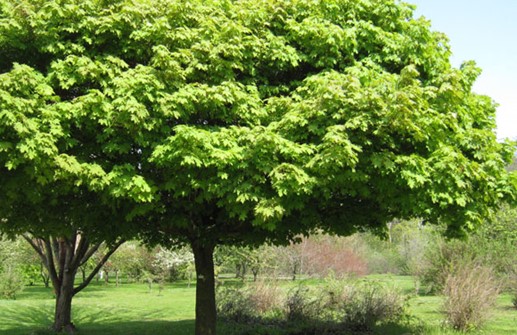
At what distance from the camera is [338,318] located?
14.8m

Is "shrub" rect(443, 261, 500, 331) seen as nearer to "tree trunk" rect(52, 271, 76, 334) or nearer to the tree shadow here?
"tree trunk" rect(52, 271, 76, 334)

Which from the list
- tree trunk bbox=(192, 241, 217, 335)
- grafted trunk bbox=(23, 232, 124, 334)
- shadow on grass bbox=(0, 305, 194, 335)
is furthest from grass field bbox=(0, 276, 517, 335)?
tree trunk bbox=(192, 241, 217, 335)

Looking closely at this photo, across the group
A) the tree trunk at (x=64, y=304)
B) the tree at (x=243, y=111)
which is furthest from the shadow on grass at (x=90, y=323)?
the tree at (x=243, y=111)

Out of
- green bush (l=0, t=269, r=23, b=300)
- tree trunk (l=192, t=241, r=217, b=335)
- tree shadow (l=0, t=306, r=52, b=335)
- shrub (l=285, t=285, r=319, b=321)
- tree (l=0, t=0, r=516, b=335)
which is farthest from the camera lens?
green bush (l=0, t=269, r=23, b=300)

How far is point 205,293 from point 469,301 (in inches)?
310

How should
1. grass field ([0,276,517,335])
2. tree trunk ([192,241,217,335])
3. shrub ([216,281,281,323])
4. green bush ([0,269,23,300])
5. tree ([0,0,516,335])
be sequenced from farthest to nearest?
green bush ([0,269,23,300]) → shrub ([216,281,281,323]) → grass field ([0,276,517,335]) → tree trunk ([192,241,217,335]) → tree ([0,0,516,335])

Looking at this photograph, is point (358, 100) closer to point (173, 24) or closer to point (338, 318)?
point (173, 24)

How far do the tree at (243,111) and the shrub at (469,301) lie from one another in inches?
219

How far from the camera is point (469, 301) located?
13.7 metres

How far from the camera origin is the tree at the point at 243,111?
7.06 meters

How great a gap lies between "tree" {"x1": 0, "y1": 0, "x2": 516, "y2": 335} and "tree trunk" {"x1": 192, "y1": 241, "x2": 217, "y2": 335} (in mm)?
1874

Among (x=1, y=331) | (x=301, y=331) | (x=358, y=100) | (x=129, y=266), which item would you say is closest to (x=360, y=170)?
(x=358, y=100)

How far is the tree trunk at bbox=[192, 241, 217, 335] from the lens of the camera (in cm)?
1095

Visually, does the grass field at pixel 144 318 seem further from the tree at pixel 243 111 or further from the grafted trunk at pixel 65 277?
the tree at pixel 243 111
